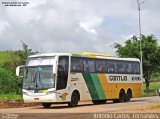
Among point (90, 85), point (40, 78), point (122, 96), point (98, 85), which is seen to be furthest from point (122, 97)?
point (40, 78)

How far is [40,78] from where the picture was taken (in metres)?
27.9

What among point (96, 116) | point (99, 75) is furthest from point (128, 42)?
point (96, 116)

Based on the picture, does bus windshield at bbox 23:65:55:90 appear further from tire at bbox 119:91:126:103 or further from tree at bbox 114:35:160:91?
tree at bbox 114:35:160:91

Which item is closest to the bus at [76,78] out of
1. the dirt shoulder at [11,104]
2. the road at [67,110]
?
the road at [67,110]

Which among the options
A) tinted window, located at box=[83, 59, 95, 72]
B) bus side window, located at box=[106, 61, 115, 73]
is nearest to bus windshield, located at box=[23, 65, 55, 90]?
tinted window, located at box=[83, 59, 95, 72]

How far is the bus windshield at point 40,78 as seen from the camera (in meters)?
27.7

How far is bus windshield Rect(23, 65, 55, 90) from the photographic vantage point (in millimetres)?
27678

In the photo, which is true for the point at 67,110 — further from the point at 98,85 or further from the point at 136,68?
the point at 136,68

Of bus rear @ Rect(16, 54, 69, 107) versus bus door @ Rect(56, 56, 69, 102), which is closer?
bus rear @ Rect(16, 54, 69, 107)

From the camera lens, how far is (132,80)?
36.1 meters

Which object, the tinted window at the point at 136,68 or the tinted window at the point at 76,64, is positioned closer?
the tinted window at the point at 76,64

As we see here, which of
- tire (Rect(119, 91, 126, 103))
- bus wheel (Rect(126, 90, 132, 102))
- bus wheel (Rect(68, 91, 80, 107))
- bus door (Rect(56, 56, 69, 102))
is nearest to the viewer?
bus door (Rect(56, 56, 69, 102))

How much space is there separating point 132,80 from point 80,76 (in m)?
7.27

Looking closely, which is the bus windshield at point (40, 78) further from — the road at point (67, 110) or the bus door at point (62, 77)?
the road at point (67, 110)
